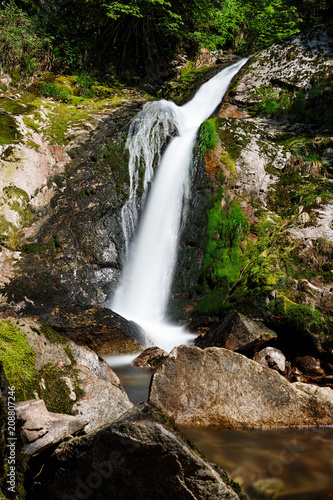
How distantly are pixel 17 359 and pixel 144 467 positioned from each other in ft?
4.00

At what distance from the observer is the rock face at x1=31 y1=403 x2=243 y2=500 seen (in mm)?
1824

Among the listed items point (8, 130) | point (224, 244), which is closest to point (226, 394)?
point (224, 244)

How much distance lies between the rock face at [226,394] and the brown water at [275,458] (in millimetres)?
119

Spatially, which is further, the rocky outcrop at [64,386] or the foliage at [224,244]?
the foliage at [224,244]

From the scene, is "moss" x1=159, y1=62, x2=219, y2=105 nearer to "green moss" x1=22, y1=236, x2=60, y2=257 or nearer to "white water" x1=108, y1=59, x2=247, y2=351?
"white water" x1=108, y1=59, x2=247, y2=351

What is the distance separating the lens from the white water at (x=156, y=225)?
7.81 metres

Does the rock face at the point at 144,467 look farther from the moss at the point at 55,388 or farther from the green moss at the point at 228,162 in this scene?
the green moss at the point at 228,162

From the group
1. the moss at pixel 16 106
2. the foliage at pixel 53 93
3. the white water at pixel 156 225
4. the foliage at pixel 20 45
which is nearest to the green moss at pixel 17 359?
the white water at pixel 156 225

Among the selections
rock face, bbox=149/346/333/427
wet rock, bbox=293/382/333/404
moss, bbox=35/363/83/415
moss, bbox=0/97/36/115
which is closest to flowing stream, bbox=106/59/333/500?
rock face, bbox=149/346/333/427

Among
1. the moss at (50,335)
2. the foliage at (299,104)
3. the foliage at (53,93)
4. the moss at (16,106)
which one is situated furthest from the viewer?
the foliage at (53,93)

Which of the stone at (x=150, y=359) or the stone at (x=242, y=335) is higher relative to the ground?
the stone at (x=242, y=335)

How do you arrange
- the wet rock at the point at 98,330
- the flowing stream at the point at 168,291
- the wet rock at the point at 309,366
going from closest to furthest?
the flowing stream at the point at 168,291, the wet rock at the point at 309,366, the wet rock at the point at 98,330

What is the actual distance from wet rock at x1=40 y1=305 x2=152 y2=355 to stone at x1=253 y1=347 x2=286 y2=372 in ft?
6.68

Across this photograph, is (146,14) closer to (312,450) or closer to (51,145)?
(51,145)
